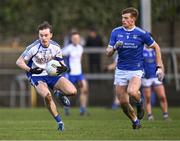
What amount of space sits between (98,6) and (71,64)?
7.30m

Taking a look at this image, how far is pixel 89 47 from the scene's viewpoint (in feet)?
105

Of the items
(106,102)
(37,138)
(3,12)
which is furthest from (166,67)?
(37,138)

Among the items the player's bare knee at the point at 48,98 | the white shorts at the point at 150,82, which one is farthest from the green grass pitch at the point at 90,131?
the white shorts at the point at 150,82

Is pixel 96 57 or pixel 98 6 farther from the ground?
pixel 98 6

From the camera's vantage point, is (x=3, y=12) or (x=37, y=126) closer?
(x=37, y=126)

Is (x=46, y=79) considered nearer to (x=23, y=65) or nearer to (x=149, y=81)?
Result: (x=23, y=65)

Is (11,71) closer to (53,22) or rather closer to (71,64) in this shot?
(53,22)

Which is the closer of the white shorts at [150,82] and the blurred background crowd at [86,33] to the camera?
the white shorts at [150,82]

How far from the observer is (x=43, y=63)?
1761cm

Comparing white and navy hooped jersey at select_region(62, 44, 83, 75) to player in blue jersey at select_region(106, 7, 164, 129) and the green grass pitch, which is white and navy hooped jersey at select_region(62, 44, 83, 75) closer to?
the green grass pitch

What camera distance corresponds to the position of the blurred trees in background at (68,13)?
32969 mm

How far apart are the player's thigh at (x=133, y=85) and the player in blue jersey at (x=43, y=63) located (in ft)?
3.82

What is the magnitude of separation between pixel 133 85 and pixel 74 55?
380 inches

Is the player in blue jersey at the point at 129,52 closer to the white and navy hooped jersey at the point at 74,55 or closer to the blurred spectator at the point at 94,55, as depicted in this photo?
the white and navy hooped jersey at the point at 74,55
